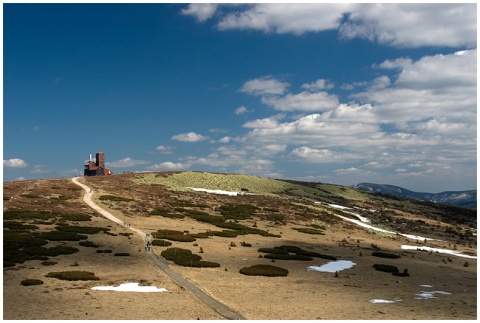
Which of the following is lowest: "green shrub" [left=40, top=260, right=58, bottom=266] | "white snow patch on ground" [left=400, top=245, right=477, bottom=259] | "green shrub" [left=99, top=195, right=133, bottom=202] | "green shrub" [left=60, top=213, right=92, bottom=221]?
"white snow patch on ground" [left=400, top=245, right=477, bottom=259]

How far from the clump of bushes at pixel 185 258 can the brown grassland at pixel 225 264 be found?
122 cm

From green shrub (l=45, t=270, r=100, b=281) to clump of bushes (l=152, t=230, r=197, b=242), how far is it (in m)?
19.9

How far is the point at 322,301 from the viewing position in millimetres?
27000

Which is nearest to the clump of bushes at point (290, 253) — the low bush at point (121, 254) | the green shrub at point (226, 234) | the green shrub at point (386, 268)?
the green shrub at point (386, 268)

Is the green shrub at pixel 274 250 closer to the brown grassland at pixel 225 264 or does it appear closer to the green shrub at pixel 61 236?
the brown grassland at pixel 225 264

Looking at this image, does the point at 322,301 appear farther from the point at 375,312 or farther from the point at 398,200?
the point at 398,200

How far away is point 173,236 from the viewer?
53031mm

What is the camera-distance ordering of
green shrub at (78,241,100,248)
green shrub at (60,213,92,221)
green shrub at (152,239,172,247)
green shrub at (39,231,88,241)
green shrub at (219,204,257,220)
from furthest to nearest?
green shrub at (219,204,257,220) < green shrub at (60,213,92,221) < green shrub at (152,239,172,247) < green shrub at (39,231,88,241) < green shrub at (78,241,100,248)

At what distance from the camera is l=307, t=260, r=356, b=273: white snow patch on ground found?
4022 cm

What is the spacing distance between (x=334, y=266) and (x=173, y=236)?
67.6ft

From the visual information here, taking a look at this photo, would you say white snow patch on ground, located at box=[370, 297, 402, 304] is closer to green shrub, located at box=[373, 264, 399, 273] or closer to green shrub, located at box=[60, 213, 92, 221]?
green shrub, located at box=[373, 264, 399, 273]

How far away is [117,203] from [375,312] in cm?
6263

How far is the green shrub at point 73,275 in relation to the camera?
102ft

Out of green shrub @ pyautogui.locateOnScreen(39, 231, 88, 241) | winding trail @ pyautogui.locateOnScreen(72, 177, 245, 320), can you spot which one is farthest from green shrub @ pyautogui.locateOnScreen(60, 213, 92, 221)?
green shrub @ pyautogui.locateOnScreen(39, 231, 88, 241)
